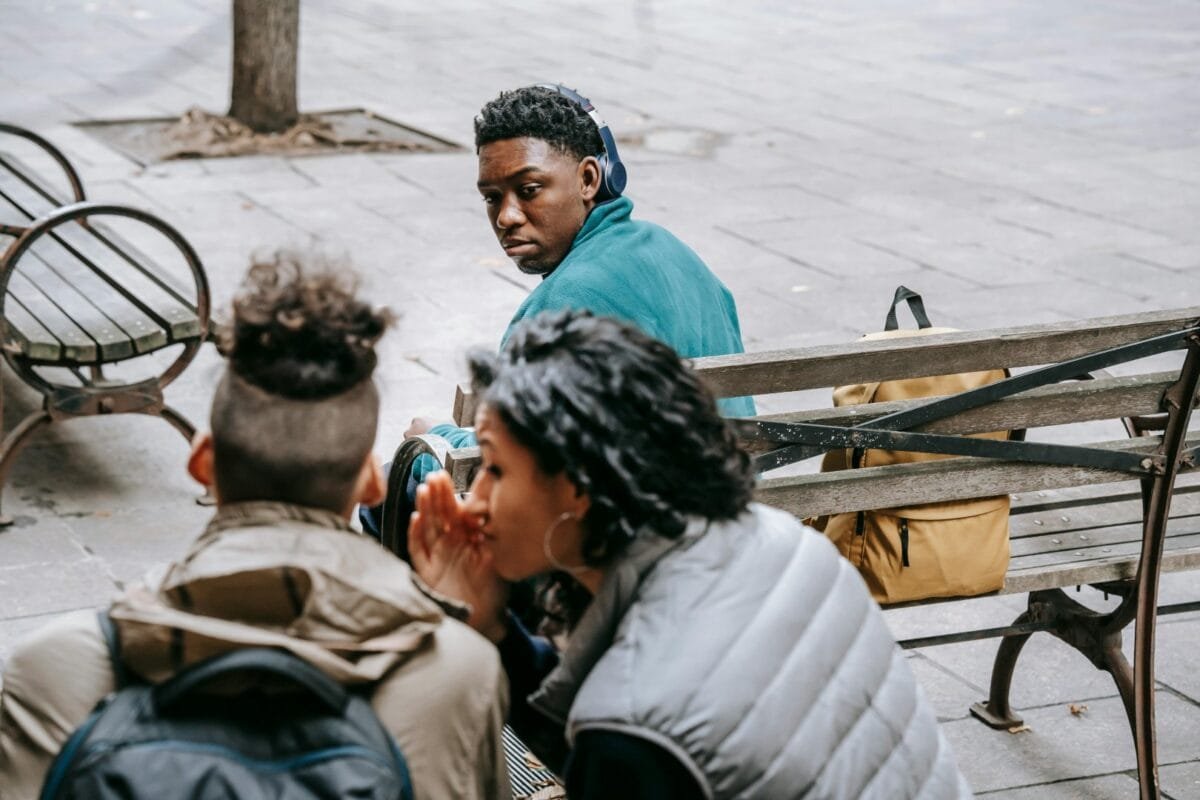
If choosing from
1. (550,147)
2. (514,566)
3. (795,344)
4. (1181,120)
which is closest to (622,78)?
(1181,120)

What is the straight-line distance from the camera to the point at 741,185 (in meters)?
9.07

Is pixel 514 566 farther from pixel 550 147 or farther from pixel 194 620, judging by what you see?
pixel 550 147

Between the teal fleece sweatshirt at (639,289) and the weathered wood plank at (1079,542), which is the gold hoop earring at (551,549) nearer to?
the teal fleece sweatshirt at (639,289)

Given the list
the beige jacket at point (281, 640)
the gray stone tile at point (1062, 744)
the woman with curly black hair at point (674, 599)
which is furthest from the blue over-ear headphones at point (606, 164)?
the beige jacket at point (281, 640)

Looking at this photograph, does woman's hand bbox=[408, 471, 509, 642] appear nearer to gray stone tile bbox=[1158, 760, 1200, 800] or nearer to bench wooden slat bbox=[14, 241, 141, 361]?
gray stone tile bbox=[1158, 760, 1200, 800]

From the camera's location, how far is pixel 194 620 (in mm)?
1668

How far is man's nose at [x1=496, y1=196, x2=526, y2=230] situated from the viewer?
3.65 m

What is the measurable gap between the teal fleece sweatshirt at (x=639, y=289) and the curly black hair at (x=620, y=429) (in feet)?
3.95

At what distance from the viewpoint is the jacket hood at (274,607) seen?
5.48ft

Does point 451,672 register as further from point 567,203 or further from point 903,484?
point 567,203

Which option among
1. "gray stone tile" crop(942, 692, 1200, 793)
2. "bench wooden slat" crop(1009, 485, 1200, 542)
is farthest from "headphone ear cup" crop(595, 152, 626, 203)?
"gray stone tile" crop(942, 692, 1200, 793)

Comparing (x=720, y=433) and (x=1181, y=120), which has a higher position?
(x=720, y=433)

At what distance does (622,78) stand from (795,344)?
6114 millimetres

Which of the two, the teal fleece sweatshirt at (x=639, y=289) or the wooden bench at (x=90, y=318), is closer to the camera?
the teal fleece sweatshirt at (x=639, y=289)
